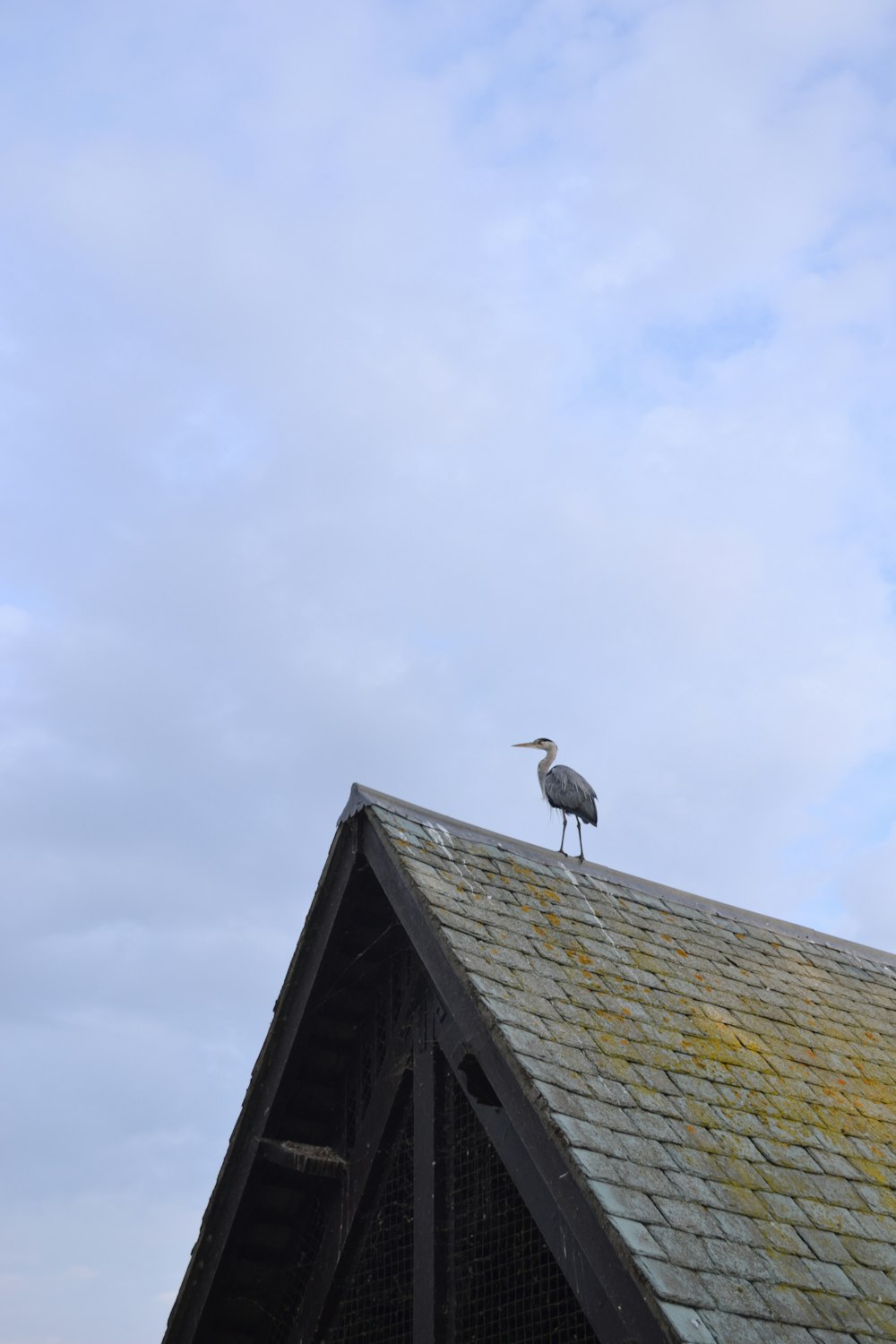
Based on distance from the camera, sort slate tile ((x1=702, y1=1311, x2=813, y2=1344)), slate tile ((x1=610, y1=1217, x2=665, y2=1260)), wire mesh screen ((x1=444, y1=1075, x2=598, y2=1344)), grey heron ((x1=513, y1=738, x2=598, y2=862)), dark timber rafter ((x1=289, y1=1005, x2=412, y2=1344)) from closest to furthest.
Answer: slate tile ((x1=702, y1=1311, x2=813, y2=1344))
slate tile ((x1=610, y1=1217, x2=665, y2=1260))
wire mesh screen ((x1=444, y1=1075, x2=598, y2=1344))
dark timber rafter ((x1=289, y1=1005, x2=412, y2=1344))
grey heron ((x1=513, y1=738, x2=598, y2=862))

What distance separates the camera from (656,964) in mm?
8086

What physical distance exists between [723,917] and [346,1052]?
2.65 m

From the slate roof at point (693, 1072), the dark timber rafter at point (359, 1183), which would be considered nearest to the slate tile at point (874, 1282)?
the slate roof at point (693, 1072)

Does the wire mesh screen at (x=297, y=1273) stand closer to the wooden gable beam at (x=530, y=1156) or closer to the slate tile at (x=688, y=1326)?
the wooden gable beam at (x=530, y=1156)

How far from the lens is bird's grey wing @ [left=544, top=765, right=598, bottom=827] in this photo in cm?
1041

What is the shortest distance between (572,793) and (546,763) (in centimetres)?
120

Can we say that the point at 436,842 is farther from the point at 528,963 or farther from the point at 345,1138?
the point at 345,1138

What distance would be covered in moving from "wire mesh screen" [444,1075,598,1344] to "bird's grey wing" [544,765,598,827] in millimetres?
3113

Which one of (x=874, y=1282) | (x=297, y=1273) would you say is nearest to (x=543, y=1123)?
(x=874, y=1282)

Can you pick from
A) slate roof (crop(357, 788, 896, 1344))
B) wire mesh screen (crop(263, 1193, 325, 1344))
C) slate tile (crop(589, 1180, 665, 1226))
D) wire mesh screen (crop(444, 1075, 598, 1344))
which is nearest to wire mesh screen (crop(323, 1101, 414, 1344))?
wire mesh screen (crop(263, 1193, 325, 1344))

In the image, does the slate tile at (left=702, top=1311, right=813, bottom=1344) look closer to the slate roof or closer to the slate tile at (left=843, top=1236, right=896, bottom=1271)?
the slate roof

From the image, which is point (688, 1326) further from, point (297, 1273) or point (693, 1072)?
point (297, 1273)

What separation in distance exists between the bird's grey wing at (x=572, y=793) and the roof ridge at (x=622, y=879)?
1.06 m

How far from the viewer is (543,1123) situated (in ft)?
19.3
